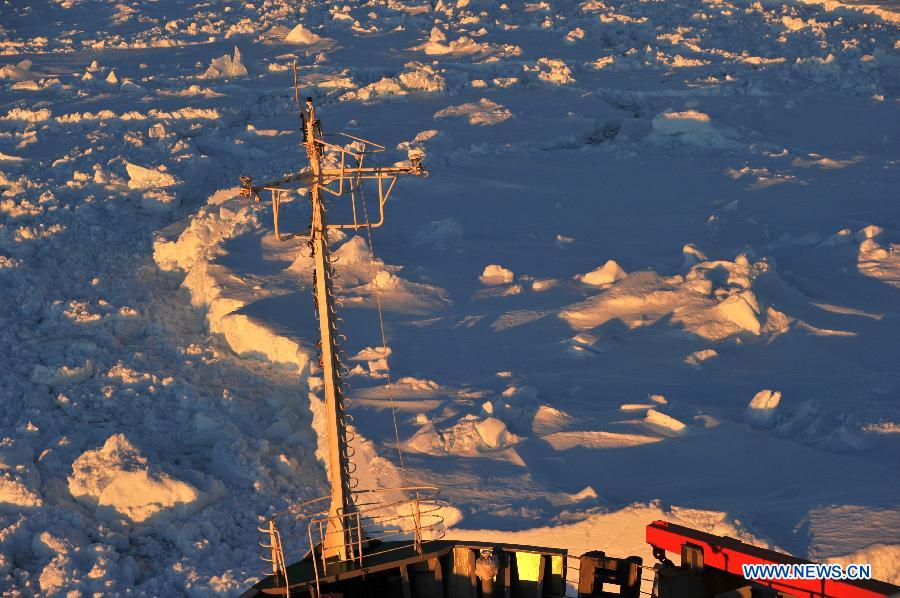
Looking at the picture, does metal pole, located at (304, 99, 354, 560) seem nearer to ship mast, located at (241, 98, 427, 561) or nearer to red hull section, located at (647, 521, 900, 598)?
ship mast, located at (241, 98, 427, 561)

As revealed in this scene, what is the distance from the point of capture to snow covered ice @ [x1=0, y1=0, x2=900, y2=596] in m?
10.1

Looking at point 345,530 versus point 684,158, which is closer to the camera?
point 345,530

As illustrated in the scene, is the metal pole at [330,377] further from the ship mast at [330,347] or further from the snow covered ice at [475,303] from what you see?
the snow covered ice at [475,303]

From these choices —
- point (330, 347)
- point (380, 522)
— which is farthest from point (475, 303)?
point (330, 347)

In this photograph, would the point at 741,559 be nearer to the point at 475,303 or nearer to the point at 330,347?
the point at 330,347

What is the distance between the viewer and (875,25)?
29.3 m

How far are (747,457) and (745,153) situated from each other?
12.1 m

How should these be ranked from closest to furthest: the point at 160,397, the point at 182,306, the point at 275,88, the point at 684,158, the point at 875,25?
the point at 160,397 → the point at 182,306 → the point at 684,158 → the point at 275,88 → the point at 875,25

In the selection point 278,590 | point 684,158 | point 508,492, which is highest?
point 278,590

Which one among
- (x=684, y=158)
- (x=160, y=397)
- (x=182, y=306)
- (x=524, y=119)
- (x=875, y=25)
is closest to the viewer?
(x=160, y=397)

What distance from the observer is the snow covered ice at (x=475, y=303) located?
399 inches

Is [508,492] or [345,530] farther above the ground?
[345,530]

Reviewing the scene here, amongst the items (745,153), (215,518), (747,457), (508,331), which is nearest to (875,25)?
(745,153)

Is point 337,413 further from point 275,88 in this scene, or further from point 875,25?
A: point 875,25
